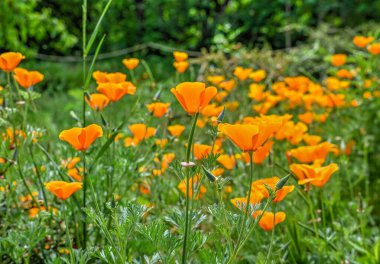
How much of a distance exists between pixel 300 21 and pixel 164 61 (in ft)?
5.96

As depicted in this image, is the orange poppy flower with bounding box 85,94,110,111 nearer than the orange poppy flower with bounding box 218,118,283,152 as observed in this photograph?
No

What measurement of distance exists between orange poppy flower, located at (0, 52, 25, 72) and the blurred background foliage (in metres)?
4.66

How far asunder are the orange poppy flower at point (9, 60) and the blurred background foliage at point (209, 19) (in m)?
4.66

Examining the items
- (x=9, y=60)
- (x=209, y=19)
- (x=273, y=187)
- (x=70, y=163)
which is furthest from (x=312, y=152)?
(x=209, y=19)

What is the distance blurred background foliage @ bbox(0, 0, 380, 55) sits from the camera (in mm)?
7008

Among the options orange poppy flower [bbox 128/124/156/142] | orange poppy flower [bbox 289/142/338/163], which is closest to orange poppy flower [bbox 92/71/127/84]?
orange poppy flower [bbox 128/124/156/142]

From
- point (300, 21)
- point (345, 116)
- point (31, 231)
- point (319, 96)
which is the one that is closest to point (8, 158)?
point (31, 231)

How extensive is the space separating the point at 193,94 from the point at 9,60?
650 mm

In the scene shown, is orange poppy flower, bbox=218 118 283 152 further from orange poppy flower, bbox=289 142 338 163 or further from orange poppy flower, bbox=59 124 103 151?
orange poppy flower, bbox=289 142 338 163

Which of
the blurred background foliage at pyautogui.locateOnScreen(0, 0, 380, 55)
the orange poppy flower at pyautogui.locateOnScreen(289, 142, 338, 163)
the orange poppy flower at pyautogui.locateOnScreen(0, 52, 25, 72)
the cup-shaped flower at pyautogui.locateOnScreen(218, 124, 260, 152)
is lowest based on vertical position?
the blurred background foliage at pyautogui.locateOnScreen(0, 0, 380, 55)

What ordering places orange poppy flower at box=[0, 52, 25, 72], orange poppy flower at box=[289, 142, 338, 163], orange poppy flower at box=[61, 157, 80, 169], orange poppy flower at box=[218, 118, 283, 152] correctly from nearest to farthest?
orange poppy flower at box=[218, 118, 283, 152]
orange poppy flower at box=[0, 52, 25, 72]
orange poppy flower at box=[289, 142, 338, 163]
orange poppy flower at box=[61, 157, 80, 169]

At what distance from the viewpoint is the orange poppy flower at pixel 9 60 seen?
1531 millimetres

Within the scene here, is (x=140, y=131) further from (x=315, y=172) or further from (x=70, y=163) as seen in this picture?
(x=315, y=172)

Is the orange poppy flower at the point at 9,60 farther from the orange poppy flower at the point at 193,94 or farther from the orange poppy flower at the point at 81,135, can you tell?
the orange poppy flower at the point at 193,94
